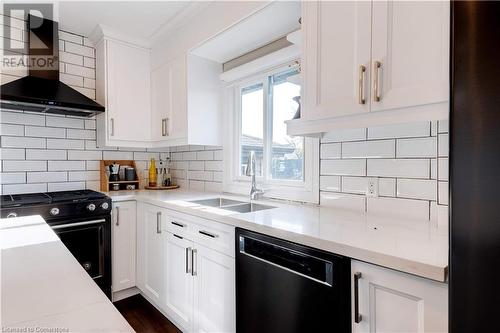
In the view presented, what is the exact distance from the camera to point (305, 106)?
4.63 feet

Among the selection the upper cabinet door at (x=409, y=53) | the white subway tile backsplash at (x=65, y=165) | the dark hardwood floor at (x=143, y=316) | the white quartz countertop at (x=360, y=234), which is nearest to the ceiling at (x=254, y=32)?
the upper cabinet door at (x=409, y=53)

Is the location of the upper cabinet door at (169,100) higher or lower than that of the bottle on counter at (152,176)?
higher

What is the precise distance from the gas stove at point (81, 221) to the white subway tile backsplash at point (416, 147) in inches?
82.3

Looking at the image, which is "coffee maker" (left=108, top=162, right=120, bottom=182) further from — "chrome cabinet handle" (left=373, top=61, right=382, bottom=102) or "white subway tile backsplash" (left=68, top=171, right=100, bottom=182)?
"chrome cabinet handle" (left=373, top=61, right=382, bottom=102)

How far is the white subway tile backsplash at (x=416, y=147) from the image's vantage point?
4.28 ft

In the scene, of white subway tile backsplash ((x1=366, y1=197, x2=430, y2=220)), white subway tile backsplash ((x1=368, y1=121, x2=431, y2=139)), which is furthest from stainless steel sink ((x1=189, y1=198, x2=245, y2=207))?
white subway tile backsplash ((x1=368, y1=121, x2=431, y2=139))

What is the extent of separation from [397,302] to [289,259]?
42cm

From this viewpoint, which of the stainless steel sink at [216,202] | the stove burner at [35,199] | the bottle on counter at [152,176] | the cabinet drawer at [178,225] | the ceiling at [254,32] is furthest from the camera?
the bottle on counter at [152,176]

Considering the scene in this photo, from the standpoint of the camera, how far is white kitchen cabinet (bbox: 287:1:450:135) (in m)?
1.01

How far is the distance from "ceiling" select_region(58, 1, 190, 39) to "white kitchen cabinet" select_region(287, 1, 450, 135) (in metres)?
1.31

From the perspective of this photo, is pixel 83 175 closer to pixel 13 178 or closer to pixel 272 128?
pixel 13 178

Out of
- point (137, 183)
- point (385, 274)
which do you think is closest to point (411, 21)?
point (385, 274)

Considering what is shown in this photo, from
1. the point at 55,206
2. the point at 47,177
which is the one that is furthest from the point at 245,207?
the point at 47,177

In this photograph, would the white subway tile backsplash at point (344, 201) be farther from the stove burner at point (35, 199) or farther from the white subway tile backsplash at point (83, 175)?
the white subway tile backsplash at point (83, 175)
